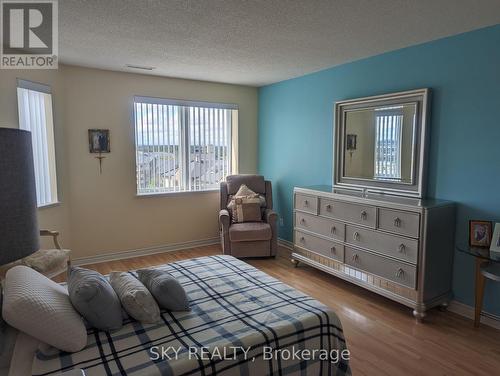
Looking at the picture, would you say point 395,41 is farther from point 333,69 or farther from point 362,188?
point 362,188

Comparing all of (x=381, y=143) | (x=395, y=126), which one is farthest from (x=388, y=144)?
(x=395, y=126)

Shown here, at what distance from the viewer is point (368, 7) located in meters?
2.32

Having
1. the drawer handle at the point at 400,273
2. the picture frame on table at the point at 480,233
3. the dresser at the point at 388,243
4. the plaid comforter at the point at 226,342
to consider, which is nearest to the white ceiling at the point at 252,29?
the dresser at the point at 388,243

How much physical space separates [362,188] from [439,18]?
70.8 inches

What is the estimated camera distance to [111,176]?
171 inches

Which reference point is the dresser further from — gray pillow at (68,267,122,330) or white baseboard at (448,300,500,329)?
gray pillow at (68,267,122,330)

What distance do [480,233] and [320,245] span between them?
1.56 meters

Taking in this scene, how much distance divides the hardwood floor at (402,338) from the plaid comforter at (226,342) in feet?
2.38

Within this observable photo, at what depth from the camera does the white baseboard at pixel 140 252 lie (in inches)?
169

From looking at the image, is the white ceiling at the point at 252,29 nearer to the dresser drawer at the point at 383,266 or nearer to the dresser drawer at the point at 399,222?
the dresser drawer at the point at 399,222

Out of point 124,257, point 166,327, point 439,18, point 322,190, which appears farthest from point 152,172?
point 439,18

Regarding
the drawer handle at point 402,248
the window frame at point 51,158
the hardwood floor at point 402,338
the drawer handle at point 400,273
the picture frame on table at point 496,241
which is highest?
the window frame at point 51,158

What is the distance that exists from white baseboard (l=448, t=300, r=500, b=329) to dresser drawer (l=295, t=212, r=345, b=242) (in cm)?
114

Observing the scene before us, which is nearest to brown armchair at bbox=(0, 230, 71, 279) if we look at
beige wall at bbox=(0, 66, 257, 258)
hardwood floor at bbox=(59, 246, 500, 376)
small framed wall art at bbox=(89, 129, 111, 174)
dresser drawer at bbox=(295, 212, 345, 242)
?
beige wall at bbox=(0, 66, 257, 258)
